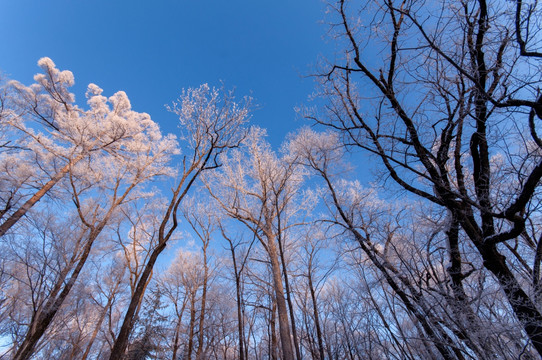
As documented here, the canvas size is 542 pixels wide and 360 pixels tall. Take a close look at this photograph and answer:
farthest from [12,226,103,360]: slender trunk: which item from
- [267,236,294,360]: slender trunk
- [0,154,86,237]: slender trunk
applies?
[267,236,294,360]: slender trunk

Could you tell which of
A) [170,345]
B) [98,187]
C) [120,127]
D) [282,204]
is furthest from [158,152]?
[170,345]

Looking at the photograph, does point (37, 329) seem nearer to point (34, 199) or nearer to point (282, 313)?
point (34, 199)

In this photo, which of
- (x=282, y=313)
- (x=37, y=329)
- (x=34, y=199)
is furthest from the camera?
(x=34, y=199)

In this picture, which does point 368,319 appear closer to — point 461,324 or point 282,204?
point 461,324

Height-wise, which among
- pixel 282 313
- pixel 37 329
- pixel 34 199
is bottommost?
pixel 282 313

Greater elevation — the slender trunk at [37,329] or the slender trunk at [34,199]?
the slender trunk at [34,199]

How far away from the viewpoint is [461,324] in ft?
9.61

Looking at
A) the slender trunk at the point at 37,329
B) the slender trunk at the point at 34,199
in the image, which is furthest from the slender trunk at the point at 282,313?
the slender trunk at the point at 34,199

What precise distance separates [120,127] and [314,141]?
868cm

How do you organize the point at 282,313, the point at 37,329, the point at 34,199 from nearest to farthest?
1. the point at 37,329
2. the point at 282,313
3. the point at 34,199

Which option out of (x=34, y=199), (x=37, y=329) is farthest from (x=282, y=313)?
(x=34, y=199)

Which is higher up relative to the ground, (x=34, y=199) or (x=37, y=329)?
(x=34, y=199)

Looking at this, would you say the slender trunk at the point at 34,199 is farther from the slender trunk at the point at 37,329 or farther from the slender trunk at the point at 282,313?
the slender trunk at the point at 282,313

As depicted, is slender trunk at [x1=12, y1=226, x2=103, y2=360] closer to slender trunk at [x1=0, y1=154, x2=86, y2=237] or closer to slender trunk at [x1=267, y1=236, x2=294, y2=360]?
slender trunk at [x1=0, y1=154, x2=86, y2=237]
